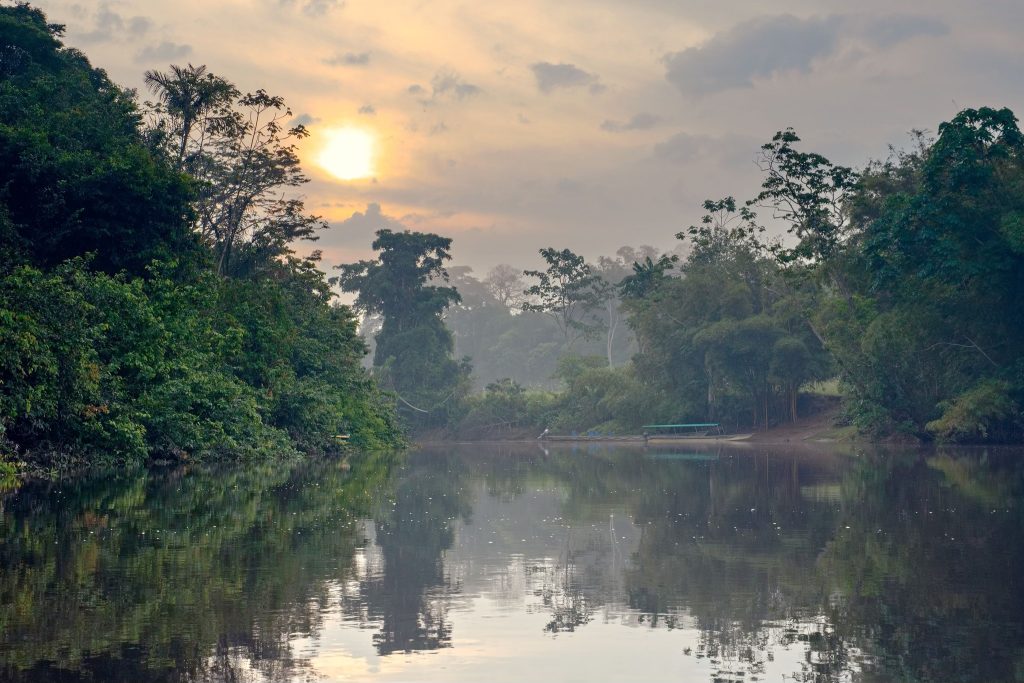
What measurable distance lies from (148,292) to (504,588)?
84.2ft

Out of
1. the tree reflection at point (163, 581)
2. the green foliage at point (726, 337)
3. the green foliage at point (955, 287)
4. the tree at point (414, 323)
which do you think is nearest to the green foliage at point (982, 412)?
the green foliage at point (955, 287)

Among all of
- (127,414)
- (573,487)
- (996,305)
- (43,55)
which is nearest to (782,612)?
(573,487)

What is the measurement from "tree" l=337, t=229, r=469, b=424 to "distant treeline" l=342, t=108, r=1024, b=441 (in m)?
0.32

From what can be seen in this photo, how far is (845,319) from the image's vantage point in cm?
5806

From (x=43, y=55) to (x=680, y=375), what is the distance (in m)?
47.3

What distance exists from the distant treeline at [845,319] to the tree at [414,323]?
1.05 ft

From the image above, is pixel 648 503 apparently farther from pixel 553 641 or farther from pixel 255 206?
pixel 255 206

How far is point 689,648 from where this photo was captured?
8562mm

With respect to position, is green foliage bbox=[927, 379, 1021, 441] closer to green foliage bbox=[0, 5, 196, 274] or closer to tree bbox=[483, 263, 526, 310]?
green foliage bbox=[0, 5, 196, 274]

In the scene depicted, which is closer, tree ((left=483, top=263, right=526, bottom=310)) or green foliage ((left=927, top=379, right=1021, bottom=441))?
green foliage ((left=927, top=379, right=1021, bottom=441))

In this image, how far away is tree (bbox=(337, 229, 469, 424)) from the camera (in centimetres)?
9525

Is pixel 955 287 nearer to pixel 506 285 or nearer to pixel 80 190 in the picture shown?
pixel 80 190

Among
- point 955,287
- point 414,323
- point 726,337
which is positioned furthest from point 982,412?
point 414,323

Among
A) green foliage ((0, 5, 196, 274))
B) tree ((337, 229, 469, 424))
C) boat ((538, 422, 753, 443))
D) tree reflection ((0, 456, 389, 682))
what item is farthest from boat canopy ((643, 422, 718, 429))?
tree reflection ((0, 456, 389, 682))
